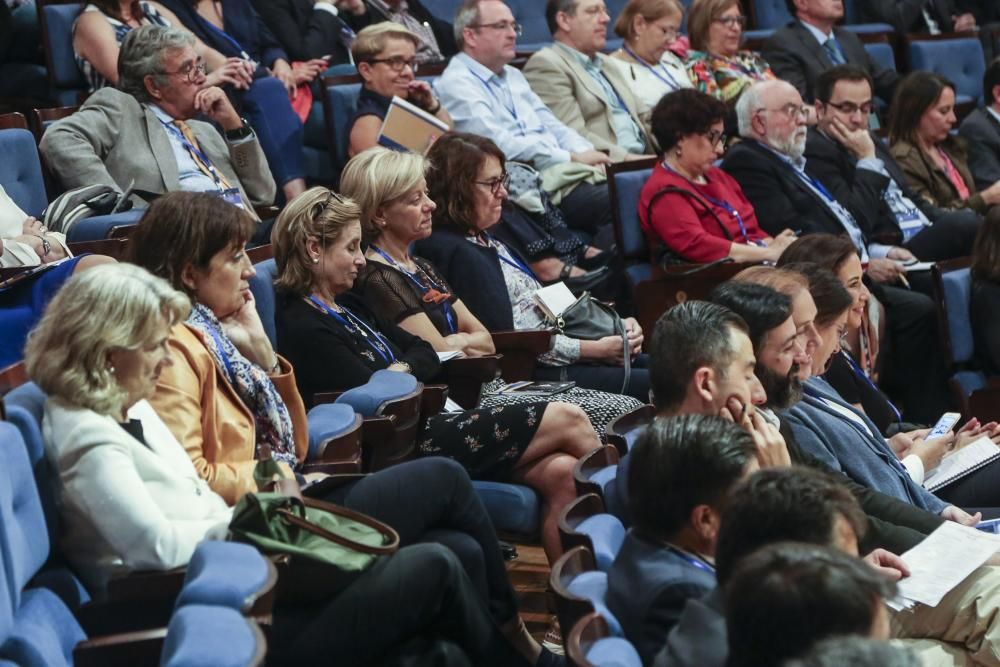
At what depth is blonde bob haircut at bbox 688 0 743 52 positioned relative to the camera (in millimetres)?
5469

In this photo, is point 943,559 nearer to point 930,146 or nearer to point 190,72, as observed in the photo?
point 190,72

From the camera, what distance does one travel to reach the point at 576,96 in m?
5.08

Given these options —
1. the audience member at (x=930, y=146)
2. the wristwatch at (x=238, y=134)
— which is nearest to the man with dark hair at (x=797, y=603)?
the wristwatch at (x=238, y=134)

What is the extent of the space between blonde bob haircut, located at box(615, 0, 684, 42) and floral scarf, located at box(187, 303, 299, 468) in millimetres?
3068

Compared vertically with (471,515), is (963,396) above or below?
below

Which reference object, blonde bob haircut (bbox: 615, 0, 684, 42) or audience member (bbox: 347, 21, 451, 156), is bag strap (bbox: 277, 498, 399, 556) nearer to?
audience member (bbox: 347, 21, 451, 156)

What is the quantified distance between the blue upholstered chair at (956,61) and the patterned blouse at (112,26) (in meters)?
3.33

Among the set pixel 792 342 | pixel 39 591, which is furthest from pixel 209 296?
pixel 792 342

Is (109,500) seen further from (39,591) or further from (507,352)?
(507,352)

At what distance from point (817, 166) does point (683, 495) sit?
312 centimetres

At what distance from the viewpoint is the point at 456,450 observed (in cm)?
282

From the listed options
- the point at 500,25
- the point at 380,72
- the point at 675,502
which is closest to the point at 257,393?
the point at 675,502

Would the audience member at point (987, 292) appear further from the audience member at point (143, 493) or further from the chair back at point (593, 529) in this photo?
the audience member at point (143, 493)

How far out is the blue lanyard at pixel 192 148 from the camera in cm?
372
